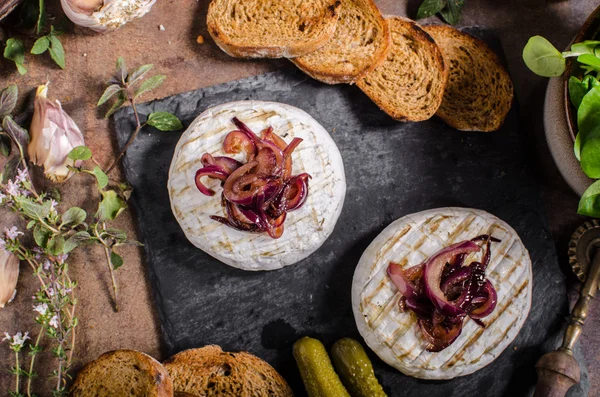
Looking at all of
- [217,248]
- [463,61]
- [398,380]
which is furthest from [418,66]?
[398,380]

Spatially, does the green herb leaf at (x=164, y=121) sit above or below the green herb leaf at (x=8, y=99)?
below

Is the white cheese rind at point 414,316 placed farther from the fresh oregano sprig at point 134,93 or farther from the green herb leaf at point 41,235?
the green herb leaf at point 41,235

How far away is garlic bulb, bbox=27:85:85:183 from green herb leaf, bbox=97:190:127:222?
0.76 ft

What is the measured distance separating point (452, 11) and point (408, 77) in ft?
1.50

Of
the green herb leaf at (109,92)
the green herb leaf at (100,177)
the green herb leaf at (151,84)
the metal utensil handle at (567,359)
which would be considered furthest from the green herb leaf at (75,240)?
the metal utensil handle at (567,359)

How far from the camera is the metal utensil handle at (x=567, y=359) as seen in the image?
9.37 feet

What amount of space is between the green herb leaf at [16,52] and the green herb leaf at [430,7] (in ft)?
6.54

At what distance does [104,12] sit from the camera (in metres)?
2.88

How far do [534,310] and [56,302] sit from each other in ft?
7.69

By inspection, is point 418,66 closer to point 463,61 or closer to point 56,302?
point 463,61

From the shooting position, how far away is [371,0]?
302cm

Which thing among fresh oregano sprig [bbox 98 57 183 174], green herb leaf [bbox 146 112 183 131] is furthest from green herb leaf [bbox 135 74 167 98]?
green herb leaf [bbox 146 112 183 131]

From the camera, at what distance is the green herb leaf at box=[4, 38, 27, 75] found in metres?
2.95

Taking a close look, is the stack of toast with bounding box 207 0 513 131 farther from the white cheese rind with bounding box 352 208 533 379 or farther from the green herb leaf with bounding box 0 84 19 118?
the green herb leaf with bounding box 0 84 19 118
